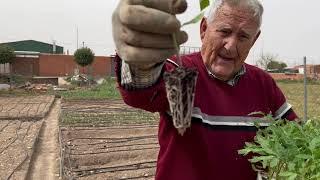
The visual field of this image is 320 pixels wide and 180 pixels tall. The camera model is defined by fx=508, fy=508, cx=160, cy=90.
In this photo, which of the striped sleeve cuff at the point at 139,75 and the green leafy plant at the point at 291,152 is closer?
the green leafy plant at the point at 291,152

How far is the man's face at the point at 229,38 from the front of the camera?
217 cm

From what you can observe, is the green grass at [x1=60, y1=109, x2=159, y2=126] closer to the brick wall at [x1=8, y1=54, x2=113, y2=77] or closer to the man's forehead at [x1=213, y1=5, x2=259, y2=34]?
the man's forehead at [x1=213, y1=5, x2=259, y2=34]

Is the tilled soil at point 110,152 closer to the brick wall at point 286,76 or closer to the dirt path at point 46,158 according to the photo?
the dirt path at point 46,158

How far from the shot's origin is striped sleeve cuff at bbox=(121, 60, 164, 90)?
5.69ft

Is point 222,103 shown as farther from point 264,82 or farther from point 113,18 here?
point 113,18

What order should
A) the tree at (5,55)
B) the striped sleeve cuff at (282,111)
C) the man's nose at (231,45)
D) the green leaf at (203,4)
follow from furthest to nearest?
the tree at (5,55) → the striped sleeve cuff at (282,111) → the man's nose at (231,45) → the green leaf at (203,4)

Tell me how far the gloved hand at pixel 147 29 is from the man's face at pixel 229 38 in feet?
2.24

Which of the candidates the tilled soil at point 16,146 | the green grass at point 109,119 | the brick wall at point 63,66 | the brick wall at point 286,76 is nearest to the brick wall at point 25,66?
the brick wall at point 63,66

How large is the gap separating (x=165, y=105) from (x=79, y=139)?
857 centimetres

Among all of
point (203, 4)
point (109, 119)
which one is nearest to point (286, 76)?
point (109, 119)

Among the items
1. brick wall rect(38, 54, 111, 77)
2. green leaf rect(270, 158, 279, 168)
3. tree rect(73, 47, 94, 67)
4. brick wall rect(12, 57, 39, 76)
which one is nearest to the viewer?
green leaf rect(270, 158, 279, 168)

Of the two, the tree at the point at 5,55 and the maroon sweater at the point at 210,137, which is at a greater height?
the maroon sweater at the point at 210,137

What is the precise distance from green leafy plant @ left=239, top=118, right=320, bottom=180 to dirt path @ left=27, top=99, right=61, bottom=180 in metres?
5.94

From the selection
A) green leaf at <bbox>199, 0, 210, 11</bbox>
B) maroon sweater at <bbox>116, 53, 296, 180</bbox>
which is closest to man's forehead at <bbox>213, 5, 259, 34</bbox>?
maroon sweater at <bbox>116, 53, 296, 180</bbox>
